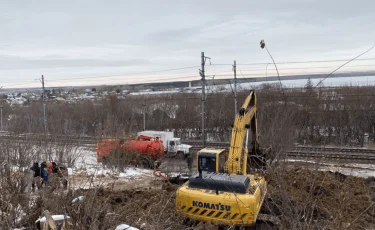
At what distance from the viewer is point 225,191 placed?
9.16 metres

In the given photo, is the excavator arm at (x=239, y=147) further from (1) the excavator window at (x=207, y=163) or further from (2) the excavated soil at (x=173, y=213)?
(2) the excavated soil at (x=173, y=213)

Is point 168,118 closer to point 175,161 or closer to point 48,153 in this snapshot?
point 175,161

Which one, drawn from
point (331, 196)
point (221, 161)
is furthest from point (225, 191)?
point (331, 196)

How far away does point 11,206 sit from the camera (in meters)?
5.89

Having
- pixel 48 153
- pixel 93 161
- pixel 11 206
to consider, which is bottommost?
pixel 93 161

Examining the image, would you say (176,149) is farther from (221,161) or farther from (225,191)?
(225,191)

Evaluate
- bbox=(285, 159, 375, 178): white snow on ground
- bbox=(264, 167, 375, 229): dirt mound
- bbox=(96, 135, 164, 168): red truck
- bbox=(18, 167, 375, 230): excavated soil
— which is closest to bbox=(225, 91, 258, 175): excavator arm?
bbox=(264, 167, 375, 229): dirt mound

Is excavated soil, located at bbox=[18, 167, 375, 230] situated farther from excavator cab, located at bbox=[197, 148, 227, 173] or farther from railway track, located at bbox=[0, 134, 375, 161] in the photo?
railway track, located at bbox=[0, 134, 375, 161]

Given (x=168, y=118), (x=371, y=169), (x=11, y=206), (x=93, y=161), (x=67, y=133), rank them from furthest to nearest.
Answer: (x=168, y=118) → (x=93, y=161) → (x=67, y=133) → (x=371, y=169) → (x=11, y=206)

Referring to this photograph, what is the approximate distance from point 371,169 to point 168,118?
88.3 ft

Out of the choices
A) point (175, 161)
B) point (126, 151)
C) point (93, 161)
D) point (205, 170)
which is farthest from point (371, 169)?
point (93, 161)

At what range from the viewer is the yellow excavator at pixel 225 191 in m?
8.61

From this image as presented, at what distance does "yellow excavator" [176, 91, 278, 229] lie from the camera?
8.61 metres

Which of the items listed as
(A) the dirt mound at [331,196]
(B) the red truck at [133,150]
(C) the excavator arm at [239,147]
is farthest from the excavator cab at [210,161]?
(B) the red truck at [133,150]
